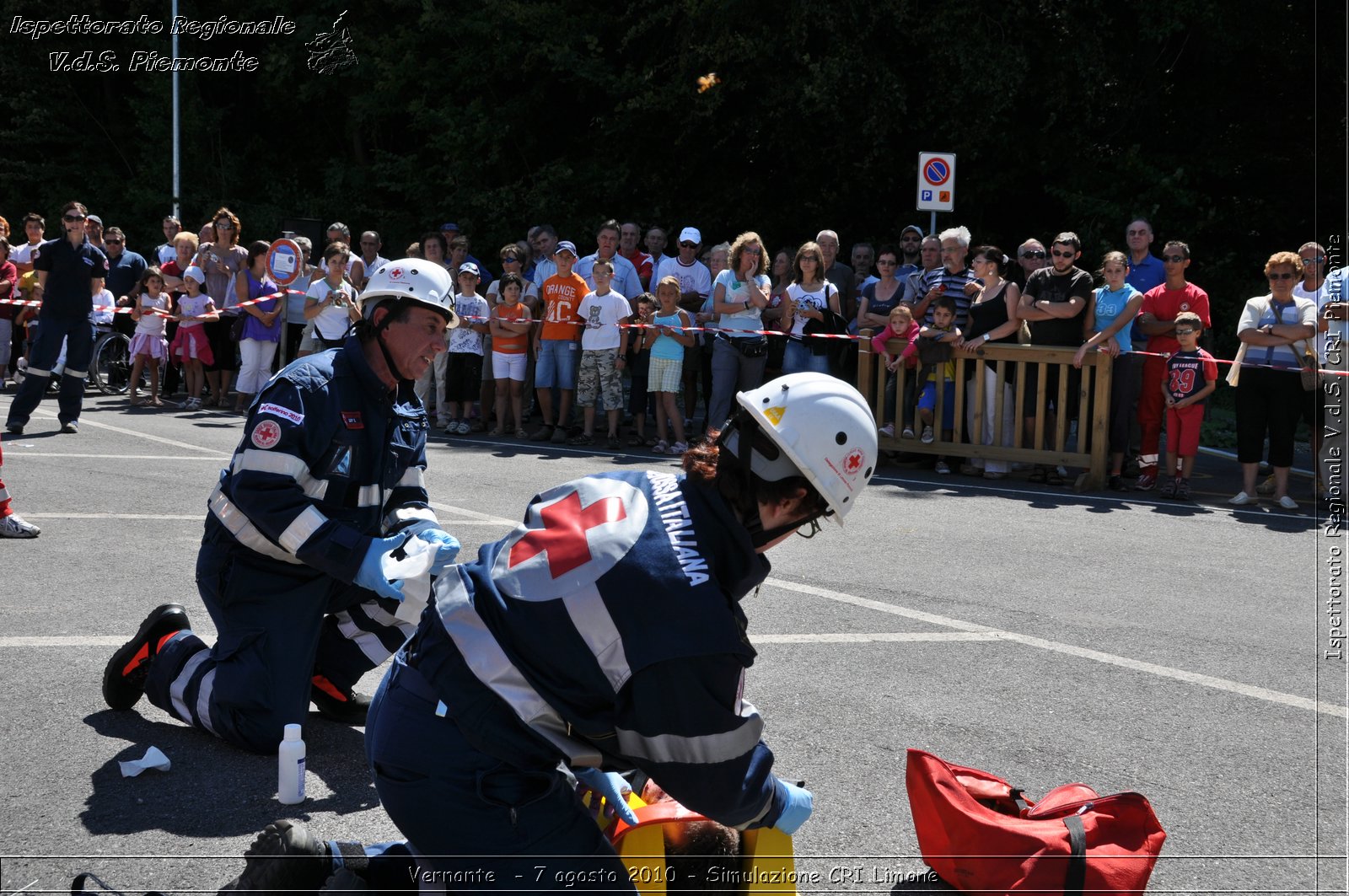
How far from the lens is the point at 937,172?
14719mm

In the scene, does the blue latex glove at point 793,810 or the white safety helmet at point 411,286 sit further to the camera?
the white safety helmet at point 411,286

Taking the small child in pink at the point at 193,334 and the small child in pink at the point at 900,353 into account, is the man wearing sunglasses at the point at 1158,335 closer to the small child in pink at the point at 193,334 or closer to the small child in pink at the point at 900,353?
the small child in pink at the point at 900,353

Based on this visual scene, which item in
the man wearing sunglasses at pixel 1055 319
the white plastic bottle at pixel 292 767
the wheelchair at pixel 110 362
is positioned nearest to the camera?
the white plastic bottle at pixel 292 767

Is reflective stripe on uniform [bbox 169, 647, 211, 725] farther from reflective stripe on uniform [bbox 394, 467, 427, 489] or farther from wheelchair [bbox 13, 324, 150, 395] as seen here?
wheelchair [bbox 13, 324, 150, 395]

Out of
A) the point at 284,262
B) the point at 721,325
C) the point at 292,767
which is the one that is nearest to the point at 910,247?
the point at 721,325

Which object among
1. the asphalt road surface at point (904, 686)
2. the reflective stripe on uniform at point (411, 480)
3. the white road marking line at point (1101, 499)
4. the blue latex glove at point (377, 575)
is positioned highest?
the reflective stripe on uniform at point (411, 480)

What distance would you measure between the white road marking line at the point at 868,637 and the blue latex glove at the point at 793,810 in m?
2.99

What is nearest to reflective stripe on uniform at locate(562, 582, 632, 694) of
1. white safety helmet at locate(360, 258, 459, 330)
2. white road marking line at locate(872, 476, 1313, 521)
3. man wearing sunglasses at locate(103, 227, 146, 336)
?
white safety helmet at locate(360, 258, 459, 330)

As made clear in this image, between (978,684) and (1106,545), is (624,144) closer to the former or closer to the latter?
(1106,545)

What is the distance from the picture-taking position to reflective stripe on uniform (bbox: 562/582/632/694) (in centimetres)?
283

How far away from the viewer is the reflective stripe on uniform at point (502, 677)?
2.96 m

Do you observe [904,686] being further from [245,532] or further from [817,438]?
[817,438]

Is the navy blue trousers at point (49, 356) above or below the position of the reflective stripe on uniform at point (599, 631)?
above

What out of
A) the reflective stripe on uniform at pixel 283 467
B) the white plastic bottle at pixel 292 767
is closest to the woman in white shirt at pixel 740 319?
the reflective stripe on uniform at pixel 283 467
